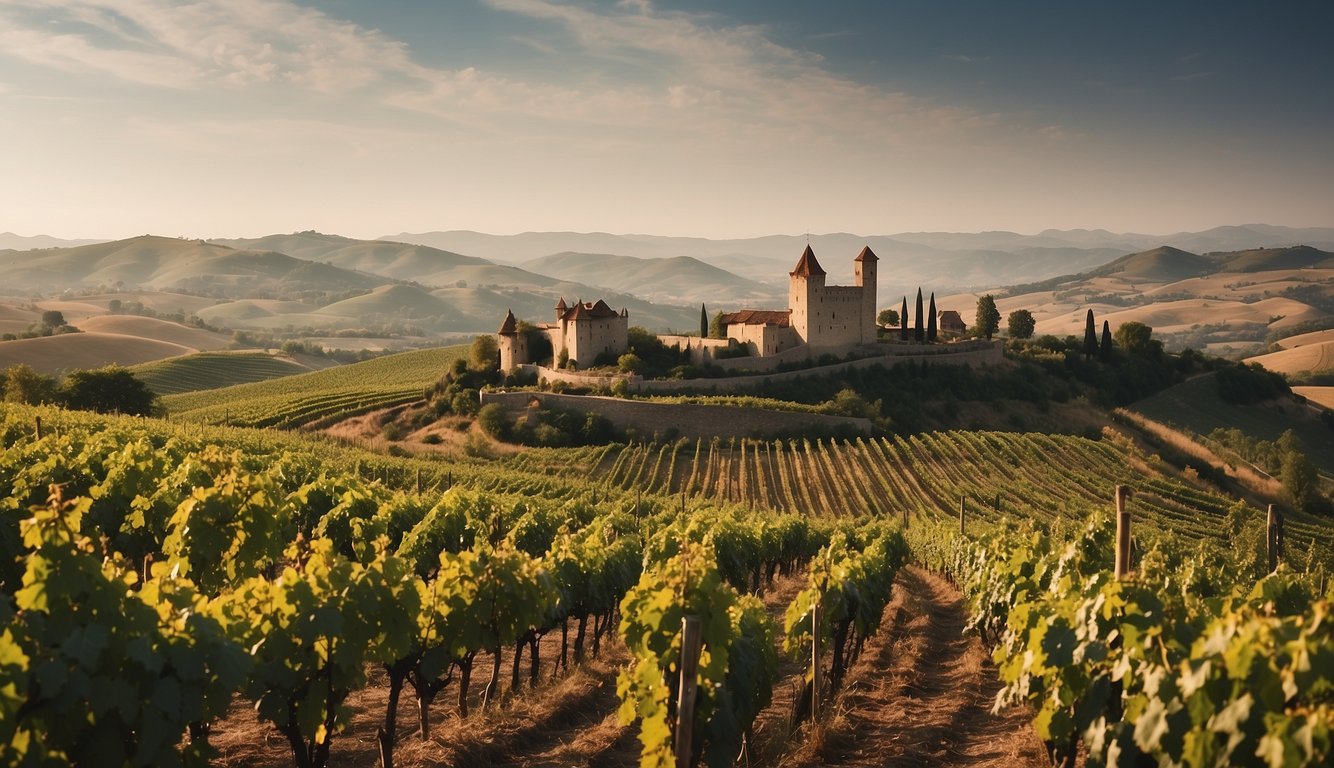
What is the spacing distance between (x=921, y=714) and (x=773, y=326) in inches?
1983

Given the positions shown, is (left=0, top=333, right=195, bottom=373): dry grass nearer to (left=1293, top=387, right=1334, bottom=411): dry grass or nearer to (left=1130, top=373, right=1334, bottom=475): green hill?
(left=1130, top=373, right=1334, bottom=475): green hill

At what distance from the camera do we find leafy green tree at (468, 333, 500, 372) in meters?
60.2

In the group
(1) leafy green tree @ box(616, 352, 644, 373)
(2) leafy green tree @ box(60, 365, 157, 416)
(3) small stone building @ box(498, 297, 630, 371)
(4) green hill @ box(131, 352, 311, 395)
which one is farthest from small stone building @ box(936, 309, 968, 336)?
(4) green hill @ box(131, 352, 311, 395)

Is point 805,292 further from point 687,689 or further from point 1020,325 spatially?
point 687,689

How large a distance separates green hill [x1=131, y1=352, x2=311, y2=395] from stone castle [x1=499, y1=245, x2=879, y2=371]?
143 feet

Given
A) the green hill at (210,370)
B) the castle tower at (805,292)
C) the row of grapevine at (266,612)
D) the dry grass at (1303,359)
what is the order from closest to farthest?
the row of grapevine at (266,612)
the castle tower at (805,292)
the green hill at (210,370)
the dry grass at (1303,359)

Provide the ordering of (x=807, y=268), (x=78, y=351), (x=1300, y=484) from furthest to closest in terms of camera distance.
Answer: (x=78, y=351) → (x=807, y=268) → (x=1300, y=484)

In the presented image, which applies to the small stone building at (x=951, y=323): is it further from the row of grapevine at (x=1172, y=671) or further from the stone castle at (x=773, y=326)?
the row of grapevine at (x=1172, y=671)

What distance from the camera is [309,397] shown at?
192 ft

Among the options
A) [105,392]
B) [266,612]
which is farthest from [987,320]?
[266,612]

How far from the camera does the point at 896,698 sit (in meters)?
11.9

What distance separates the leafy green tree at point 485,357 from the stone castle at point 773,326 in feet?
1.70

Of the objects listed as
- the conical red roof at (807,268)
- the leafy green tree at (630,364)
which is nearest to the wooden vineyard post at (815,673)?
the leafy green tree at (630,364)

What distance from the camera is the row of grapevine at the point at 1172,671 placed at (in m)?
4.69
